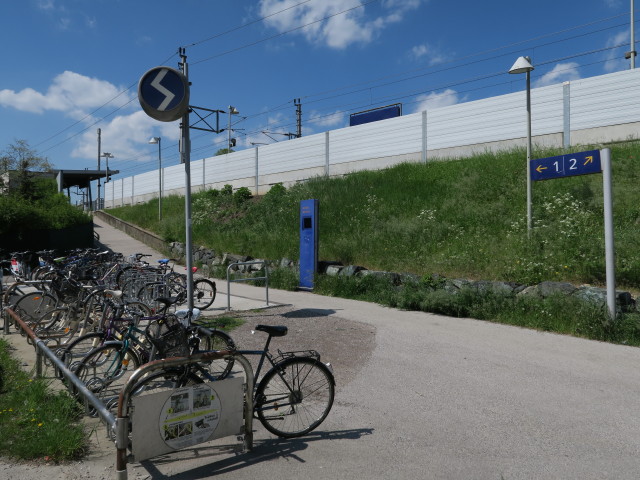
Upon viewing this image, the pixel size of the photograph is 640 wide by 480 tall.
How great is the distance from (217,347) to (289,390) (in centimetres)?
192

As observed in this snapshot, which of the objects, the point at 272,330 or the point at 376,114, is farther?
the point at 376,114

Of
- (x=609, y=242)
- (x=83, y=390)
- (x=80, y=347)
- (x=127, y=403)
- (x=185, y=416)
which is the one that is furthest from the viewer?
(x=609, y=242)

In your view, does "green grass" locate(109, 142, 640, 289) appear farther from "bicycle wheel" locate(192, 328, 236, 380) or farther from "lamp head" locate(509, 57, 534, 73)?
"bicycle wheel" locate(192, 328, 236, 380)

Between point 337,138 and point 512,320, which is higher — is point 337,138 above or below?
above

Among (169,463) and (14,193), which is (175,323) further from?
(14,193)

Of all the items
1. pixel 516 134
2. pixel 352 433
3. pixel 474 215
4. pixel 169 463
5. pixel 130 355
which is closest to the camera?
pixel 169 463

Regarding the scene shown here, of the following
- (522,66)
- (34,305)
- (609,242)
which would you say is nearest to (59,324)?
(34,305)

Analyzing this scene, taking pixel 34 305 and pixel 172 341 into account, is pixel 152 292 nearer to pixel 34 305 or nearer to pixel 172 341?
pixel 34 305

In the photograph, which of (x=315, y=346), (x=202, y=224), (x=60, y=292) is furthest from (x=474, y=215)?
(x=202, y=224)

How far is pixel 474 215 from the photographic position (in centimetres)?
1252

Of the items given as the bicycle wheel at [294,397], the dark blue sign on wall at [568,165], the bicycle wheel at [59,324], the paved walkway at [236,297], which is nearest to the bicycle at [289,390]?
the bicycle wheel at [294,397]

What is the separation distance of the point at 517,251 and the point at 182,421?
328 inches

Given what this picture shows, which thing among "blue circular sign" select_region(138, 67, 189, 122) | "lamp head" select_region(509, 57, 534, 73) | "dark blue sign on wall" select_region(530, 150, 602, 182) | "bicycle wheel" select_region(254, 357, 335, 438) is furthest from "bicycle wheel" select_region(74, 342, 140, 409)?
"lamp head" select_region(509, 57, 534, 73)

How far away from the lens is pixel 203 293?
34.9 ft
